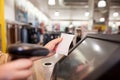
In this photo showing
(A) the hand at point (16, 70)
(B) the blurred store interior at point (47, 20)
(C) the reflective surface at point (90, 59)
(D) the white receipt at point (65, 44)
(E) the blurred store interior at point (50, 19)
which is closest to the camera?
(A) the hand at point (16, 70)

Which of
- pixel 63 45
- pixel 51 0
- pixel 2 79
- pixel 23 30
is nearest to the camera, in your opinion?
pixel 2 79

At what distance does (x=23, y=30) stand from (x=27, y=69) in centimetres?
523

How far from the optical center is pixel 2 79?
0.34 m

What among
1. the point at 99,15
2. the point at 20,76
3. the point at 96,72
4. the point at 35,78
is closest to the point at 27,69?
the point at 20,76

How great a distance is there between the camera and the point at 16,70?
0.35 metres

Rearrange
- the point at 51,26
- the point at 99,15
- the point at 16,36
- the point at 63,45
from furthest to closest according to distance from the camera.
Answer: the point at 51,26, the point at 99,15, the point at 16,36, the point at 63,45

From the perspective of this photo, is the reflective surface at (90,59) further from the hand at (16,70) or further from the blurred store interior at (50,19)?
the blurred store interior at (50,19)

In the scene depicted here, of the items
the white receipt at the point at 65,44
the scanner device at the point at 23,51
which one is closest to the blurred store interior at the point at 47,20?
the white receipt at the point at 65,44

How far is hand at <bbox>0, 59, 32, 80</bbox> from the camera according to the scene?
34cm

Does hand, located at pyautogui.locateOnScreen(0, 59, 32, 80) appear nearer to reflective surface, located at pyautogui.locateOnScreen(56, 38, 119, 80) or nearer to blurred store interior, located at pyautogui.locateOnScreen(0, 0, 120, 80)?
reflective surface, located at pyautogui.locateOnScreen(56, 38, 119, 80)

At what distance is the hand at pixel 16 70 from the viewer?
1.12 feet

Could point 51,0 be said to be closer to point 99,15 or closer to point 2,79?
point 99,15

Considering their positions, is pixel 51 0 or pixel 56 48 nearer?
pixel 56 48

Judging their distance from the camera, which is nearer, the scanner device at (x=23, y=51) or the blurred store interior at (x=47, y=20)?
the scanner device at (x=23, y=51)
